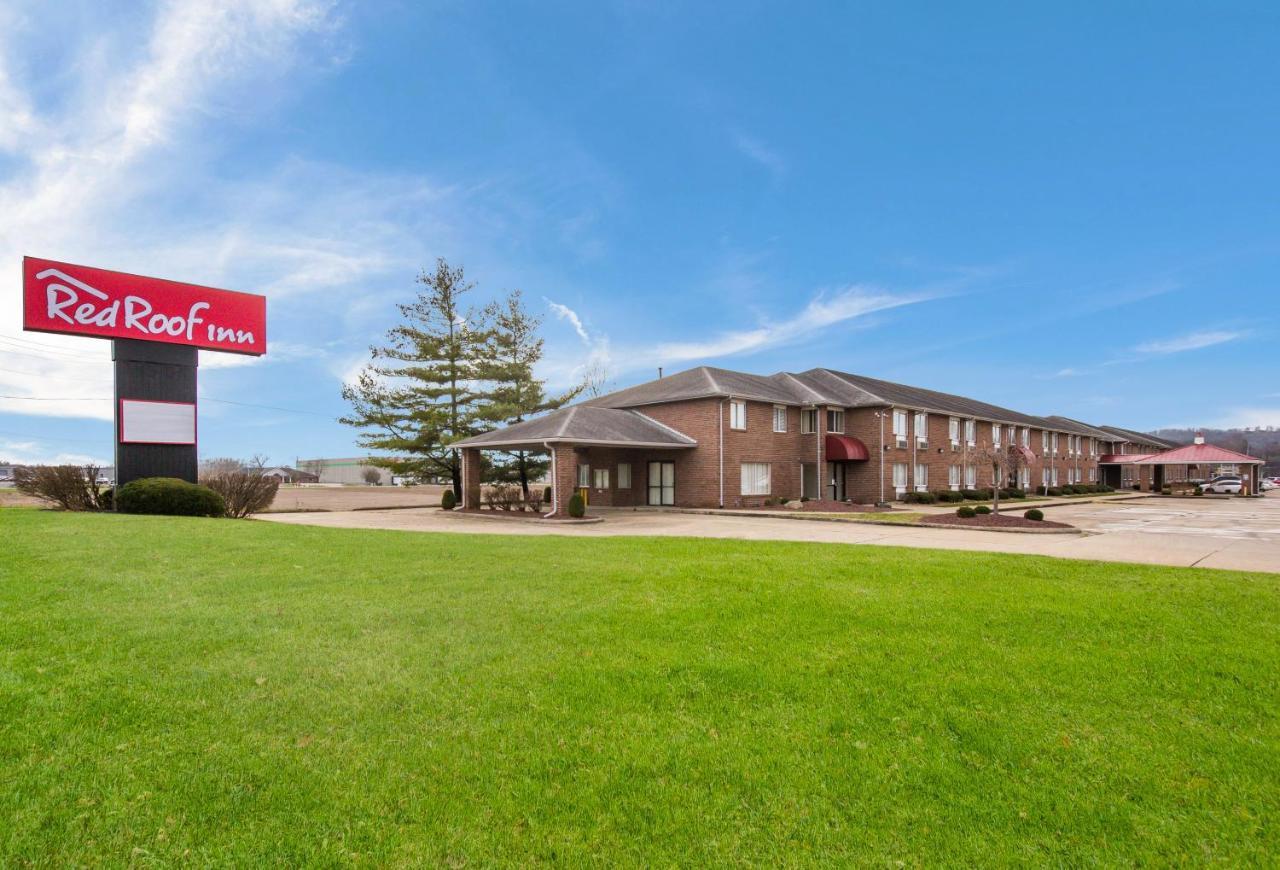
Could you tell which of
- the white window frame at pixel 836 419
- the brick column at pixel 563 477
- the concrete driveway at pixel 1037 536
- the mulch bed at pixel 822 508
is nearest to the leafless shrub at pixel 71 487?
the concrete driveway at pixel 1037 536

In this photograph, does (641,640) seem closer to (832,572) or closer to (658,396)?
(832,572)

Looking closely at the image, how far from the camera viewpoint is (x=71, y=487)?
65.4 ft

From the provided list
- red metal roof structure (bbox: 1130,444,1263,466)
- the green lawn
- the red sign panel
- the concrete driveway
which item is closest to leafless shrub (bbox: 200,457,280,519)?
the concrete driveway

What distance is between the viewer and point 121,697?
4766mm

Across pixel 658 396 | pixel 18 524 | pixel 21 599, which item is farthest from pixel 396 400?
pixel 21 599

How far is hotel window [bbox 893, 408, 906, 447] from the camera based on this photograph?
114 ft

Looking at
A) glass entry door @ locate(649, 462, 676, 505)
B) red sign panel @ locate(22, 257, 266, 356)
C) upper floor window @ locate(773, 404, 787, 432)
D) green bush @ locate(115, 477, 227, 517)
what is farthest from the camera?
upper floor window @ locate(773, 404, 787, 432)

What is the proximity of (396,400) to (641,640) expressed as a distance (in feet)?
108

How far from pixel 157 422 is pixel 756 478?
75.8 ft

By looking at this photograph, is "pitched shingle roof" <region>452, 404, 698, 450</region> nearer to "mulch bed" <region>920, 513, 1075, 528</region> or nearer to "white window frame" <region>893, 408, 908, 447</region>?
"mulch bed" <region>920, 513, 1075, 528</region>

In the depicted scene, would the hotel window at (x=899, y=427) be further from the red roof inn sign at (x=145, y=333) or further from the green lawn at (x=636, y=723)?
the red roof inn sign at (x=145, y=333)

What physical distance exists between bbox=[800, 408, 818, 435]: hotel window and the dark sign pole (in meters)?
25.7

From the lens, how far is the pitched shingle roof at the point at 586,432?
2548cm

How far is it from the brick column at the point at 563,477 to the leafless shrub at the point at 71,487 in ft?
44.7
